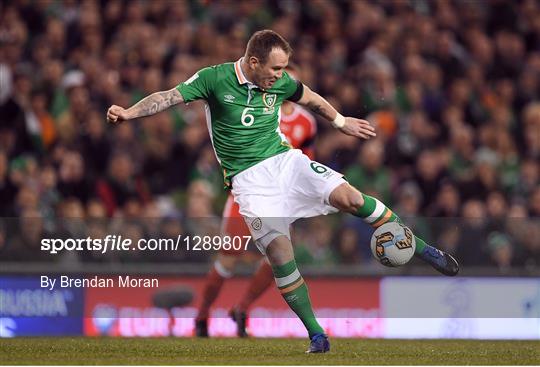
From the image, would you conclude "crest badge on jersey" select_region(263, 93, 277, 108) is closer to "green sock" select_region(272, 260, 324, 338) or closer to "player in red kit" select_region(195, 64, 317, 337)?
"green sock" select_region(272, 260, 324, 338)

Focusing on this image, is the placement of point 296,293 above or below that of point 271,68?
below

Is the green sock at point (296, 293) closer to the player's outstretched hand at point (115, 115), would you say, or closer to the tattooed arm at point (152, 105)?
the tattooed arm at point (152, 105)

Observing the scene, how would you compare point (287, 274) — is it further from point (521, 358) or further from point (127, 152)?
point (127, 152)

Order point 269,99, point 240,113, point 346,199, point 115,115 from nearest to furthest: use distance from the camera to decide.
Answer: point 115,115 → point 346,199 → point 240,113 → point 269,99

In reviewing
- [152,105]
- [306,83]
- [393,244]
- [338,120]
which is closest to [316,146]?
[306,83]

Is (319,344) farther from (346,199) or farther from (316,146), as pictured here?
(316,146)

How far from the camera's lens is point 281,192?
10.3 metres

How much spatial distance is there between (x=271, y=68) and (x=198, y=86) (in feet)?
1.90

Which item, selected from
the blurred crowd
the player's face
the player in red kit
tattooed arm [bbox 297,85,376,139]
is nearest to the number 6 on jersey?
the player's face

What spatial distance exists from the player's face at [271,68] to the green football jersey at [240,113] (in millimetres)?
162

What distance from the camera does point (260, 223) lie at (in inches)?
399

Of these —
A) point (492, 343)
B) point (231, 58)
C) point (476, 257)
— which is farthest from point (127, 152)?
point (492, 343)

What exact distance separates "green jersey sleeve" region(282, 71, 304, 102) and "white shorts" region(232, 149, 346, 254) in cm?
44

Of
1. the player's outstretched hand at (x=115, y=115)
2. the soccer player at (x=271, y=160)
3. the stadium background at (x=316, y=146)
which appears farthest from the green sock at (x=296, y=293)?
the stadium background at (x=316, y=146)
